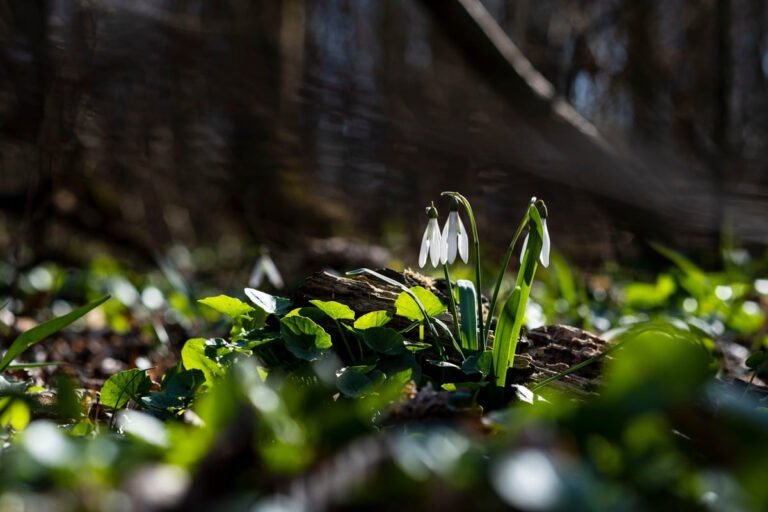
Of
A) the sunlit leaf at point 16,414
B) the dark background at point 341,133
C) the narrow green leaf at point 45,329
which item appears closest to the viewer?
the sunlit leaf at point 16,414

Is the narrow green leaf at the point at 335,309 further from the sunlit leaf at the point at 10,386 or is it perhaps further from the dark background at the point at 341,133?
the dark background at the point at 341,133

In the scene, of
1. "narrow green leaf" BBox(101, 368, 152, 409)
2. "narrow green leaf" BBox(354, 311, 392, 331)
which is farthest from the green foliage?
"narrow green leaf" BBox(101, 368, 152, 409)

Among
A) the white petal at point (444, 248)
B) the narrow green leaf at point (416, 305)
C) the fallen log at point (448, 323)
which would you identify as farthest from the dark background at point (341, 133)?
the narrow green leaf at point (416, 305)

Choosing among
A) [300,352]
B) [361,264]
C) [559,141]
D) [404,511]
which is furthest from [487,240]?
[404,511]

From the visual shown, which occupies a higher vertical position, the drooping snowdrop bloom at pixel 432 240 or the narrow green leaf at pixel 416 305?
the drooping snowdrop bloom at pixel 432 240

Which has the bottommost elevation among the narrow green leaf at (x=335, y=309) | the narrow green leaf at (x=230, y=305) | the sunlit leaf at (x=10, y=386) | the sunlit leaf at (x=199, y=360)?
the sunlit leaf at (x=10, y=386)

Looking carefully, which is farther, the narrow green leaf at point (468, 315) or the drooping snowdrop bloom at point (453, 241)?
the drooping snowdrop bloom at point (453, 241)

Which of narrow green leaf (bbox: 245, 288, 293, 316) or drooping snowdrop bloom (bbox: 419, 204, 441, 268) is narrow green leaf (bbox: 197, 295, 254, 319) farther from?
drooping snowdrop bloom (bbox: 419, 204, 441, 268)
